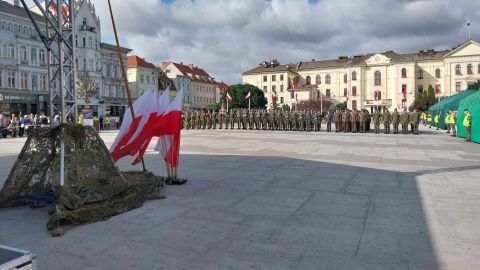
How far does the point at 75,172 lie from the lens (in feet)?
21.1

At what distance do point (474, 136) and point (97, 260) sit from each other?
2116 cm

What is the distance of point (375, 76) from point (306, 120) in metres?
79.1

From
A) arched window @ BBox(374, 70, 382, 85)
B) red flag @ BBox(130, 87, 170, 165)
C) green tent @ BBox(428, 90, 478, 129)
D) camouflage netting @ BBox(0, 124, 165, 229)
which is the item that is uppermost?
arched window @ BBox(374, 70, 382, 85)

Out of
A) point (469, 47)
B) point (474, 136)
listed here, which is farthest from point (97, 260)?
point (469, 47)

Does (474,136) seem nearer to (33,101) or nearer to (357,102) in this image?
(33,101)

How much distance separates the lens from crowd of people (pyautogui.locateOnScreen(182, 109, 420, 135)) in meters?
27.9

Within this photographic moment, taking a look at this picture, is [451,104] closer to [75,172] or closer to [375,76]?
[75,172]

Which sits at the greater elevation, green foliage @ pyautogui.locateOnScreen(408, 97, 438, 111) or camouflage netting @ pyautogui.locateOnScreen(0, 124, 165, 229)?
green foliage @ pyautogui.locateOnScreen(408, 97, 438, 111)

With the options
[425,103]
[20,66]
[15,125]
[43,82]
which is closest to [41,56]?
[43,82]

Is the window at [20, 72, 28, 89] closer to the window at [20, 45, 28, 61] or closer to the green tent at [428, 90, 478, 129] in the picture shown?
the window at [20, 45, 28, 61]

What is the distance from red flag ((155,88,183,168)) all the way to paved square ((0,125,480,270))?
785mm

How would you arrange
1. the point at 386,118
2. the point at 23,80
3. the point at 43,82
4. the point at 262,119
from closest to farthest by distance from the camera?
the point at 386,118 → the point at 262,119 → the point at 23,80 → the point at 43,82

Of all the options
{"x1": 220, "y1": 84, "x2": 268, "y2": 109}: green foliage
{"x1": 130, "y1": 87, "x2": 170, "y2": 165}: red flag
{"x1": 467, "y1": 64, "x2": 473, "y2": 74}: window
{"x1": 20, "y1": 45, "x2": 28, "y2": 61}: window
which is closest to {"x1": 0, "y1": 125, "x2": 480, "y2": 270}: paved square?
{"x1": 130, "y1": 87, "x2": 170, "y2": 165}: red flag

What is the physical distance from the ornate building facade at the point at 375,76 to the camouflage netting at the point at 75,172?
84.5m
